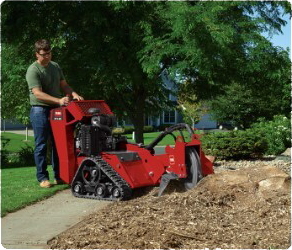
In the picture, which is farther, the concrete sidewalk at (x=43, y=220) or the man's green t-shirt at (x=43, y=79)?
the man's green t-shirt at (x=43, y=79)

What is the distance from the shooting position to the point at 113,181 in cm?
608

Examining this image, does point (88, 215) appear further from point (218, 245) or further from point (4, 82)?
point (4, 82)

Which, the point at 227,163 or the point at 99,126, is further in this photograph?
the point at 227,163

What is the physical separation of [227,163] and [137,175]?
527cm

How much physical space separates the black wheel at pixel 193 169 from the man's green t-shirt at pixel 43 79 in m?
2.05

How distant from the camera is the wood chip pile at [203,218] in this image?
4.34 meters

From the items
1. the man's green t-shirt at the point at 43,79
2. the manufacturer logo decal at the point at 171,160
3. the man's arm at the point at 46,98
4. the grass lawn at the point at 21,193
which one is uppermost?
the man's green t-shirt at the point at 43,79

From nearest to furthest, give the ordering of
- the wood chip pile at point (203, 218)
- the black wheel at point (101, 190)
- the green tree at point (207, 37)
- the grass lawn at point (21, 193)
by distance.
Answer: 1. the wood chip pile at point (203, 218)
2. the grass lawn at point (21, 193)
3. the black wheel at point (101, 190)
4. the green tree at point (207, 37)

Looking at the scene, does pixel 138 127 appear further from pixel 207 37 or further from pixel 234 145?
pixel 207 37

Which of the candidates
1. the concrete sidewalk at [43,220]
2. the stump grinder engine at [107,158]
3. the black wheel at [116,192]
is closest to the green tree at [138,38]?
the stump grinder engine at [107,158]

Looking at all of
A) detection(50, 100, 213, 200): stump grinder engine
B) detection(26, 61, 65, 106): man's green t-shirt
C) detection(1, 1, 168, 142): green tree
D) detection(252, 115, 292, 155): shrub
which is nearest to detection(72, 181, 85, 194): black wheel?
detection(50, 100, 213, 200): stump grinder engine

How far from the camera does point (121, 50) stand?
10.5 meters

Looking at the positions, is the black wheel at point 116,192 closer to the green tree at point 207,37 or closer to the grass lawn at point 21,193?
the grass lawn at point 21,193

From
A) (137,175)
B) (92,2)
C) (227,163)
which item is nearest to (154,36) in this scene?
(92,2)
